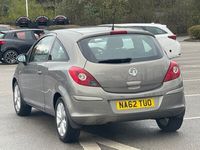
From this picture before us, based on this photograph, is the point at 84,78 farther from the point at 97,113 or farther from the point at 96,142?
the point at 96,142

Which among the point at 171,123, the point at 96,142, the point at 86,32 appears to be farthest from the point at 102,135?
the point at 86,32

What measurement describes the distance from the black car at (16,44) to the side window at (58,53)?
1596cm

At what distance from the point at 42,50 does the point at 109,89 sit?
1.99m

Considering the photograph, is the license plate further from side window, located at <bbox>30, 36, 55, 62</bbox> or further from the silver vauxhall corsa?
side window, located at <bbox>30, 36, 55, 62</bbox>

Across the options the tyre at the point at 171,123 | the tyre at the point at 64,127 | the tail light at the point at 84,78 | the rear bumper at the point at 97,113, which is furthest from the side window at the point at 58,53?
the tyre at the point at 171,123

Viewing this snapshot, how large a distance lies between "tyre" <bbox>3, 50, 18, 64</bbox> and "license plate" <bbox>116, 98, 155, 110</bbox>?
17.4 metres

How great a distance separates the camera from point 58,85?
7648 millimetres

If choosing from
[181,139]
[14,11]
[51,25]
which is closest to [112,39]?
[181,139]

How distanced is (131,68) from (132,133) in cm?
120

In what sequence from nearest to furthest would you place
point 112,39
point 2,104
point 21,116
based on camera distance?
1. point 112,39
2. point 21,116
3. point 2,104

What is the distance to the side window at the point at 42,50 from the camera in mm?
8500

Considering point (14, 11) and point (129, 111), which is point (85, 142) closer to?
point (129, 111)

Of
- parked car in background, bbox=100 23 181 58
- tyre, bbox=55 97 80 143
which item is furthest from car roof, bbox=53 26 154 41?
parked car in background, bbox=100 23 181 58

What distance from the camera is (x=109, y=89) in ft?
23.7
